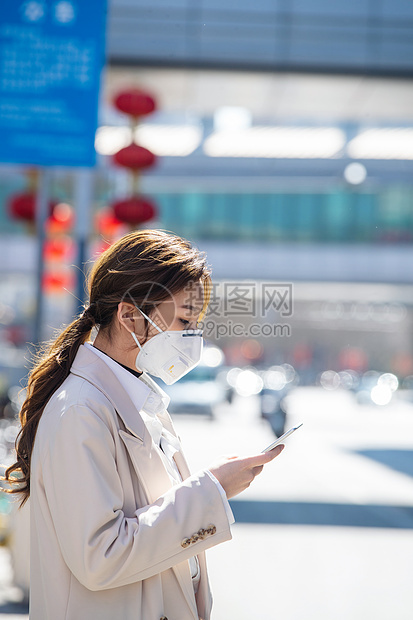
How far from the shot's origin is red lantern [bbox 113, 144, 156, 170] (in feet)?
17.9

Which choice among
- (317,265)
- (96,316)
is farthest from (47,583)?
(317,265)

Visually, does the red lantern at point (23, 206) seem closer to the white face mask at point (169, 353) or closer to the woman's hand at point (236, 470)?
the white face mask at point (169, 353)

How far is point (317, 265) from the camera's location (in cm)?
2817

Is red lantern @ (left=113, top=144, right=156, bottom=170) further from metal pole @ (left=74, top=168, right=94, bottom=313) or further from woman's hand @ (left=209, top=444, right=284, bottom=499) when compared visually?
woman's hand @ (left=209, top=444, right=284, bottom=499)

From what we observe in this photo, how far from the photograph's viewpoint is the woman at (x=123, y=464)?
135 cm

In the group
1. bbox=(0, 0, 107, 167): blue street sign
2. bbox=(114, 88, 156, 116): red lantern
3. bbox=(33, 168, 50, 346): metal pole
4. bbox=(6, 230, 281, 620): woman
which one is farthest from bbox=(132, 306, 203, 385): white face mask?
bbox=(114, 88, 156, 116): red lantern

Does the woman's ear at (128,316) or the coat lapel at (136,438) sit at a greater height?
the woman's ear at (128,316)

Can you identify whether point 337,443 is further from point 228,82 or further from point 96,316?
point 96,316

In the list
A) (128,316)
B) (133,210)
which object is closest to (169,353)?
(128,316)

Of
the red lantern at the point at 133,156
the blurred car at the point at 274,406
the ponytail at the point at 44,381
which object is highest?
the red lantern at the point at 133,156

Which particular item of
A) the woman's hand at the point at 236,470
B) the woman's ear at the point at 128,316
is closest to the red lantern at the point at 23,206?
the woman's ear at the point at 128,316

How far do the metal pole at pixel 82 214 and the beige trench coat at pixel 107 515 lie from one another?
3.53 metres

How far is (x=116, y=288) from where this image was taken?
155 cm

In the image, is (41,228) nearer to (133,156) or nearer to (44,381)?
(133,156)
